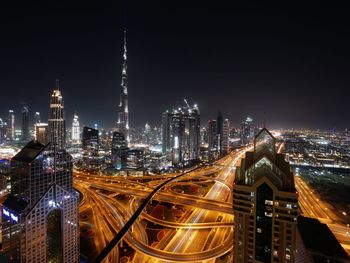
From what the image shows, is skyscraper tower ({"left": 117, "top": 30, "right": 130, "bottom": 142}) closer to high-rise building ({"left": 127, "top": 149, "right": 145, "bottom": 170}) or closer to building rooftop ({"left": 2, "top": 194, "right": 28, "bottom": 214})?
high-rise building ({"left": 127, "top": 149, "right": 145, "bottom": 170})

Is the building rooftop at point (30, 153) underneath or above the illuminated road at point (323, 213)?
above

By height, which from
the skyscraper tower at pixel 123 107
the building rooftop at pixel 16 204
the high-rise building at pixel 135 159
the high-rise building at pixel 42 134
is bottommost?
the high-rise building at pixel 135 159

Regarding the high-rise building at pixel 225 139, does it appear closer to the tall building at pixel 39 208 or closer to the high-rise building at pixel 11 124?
the tall building at pixel 39 208

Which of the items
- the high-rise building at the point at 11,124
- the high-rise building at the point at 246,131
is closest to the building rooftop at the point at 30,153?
the high-rise building at the point at 246,131

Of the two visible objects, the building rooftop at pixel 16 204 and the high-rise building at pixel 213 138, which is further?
the high-rise building at pixel 213 138

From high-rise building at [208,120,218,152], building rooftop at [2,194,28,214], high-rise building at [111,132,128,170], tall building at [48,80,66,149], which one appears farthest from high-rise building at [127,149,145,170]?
building rooftop at [2,194,28,214]

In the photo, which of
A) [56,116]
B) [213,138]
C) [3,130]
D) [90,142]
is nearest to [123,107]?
[90,142]

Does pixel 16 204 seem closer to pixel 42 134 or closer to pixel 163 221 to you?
pixel 163 221

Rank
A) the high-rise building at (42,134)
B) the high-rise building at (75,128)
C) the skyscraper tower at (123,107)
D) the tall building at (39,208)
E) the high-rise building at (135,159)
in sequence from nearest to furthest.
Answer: the tall building at (39,208) → the high-rise building at (135,159) → the high-rise building at (42,134) → the skyscraper tower at (123,107) → the high-rise building at (75,128)
